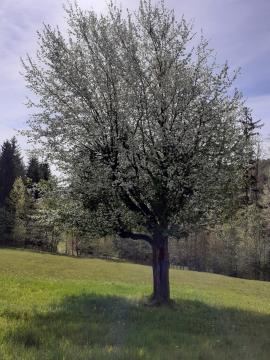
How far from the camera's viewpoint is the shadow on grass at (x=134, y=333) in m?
8.23

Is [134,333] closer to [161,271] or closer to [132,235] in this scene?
[161,271]

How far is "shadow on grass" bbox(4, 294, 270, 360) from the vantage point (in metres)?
8.23

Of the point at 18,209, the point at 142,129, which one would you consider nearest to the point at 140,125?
the point at 142,129

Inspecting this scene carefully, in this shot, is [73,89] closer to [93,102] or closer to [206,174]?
[93,102]

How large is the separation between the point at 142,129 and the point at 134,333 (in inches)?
290

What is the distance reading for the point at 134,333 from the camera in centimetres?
1019

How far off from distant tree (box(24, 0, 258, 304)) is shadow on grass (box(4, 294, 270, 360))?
2.85 metres

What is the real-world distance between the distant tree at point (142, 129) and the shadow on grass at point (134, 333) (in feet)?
9.36

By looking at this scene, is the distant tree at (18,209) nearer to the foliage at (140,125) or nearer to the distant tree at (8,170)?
the distant tree at (8,170)

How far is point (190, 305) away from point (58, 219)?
620 centimetres

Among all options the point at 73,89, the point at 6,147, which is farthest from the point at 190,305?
the point at 6,147

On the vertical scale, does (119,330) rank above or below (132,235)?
below

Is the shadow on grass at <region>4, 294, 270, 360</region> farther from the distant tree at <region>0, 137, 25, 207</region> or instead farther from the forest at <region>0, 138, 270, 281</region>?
the distant tree at <region>0, 137, 25, 207</region>

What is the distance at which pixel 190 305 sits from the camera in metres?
16.5
